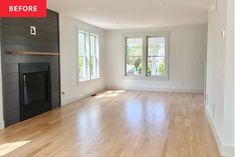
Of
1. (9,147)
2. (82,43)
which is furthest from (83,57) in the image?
(9,147)

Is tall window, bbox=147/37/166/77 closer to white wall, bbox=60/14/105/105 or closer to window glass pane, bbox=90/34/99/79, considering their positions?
window glass pane, bbox=90/34/99/79

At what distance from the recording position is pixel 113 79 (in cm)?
929

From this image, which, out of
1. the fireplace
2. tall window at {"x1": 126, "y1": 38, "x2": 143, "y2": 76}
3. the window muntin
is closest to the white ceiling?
the window muntin

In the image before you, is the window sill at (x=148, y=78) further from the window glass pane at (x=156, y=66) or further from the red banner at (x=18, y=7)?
the red banner at (x=18, y=7)

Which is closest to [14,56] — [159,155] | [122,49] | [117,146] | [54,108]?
[54,108]

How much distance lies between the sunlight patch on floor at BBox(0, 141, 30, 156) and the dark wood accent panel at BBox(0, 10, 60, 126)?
95cm

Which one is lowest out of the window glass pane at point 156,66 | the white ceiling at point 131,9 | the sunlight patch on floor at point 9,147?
the sunlight patch on floor at point 9,147

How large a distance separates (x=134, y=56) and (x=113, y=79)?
47.8 inches

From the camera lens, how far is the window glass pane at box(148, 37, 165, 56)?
860 centimetres

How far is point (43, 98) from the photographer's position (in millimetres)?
5410

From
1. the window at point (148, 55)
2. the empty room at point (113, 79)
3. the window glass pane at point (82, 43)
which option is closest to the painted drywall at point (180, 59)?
the empty room at point (113, 79)

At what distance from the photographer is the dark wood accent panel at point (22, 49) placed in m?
4.18

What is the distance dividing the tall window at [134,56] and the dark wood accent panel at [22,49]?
3749 mm

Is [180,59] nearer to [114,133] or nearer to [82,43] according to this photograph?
[82,43]
